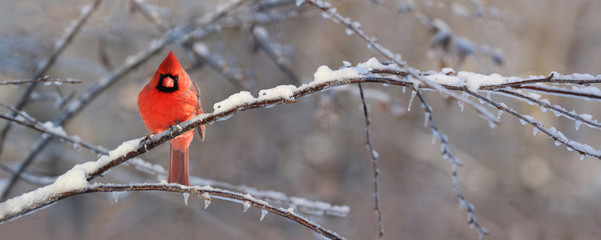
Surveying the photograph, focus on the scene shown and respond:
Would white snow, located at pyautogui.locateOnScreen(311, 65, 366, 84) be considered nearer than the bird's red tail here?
Yes

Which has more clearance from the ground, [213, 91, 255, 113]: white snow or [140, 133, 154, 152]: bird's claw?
[213, 91, 255, 113]: white snow

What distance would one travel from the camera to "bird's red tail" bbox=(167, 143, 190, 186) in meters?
1.45

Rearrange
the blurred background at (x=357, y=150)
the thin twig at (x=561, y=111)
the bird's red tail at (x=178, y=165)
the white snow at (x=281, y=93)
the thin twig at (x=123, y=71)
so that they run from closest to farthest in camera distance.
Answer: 1. the thin twig at (x=561, y=111)
2. the white snow at (x=281, y=93)
3. the bird's red tail at (x=178, y=165)
4. the thin twig at (x=123, y=71)
5. the blurred background at (x=357, y=150)

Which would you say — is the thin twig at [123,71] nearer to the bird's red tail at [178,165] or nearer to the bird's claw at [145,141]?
the bird's red tail at [178,165]

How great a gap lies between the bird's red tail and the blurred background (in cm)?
157

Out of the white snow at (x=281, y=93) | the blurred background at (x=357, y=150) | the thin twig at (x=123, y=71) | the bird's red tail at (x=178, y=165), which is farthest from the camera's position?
the blurred background at (x=357, y=150)

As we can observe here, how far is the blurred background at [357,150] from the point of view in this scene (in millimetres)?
4586

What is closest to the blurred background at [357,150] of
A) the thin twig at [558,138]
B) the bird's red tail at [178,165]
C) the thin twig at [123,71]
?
the thin twig at [123,71]

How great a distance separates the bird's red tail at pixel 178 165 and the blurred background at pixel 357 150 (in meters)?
1.57

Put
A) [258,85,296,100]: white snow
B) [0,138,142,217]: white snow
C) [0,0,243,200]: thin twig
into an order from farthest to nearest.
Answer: [0,0,243,200]: thin twig → [0,138,142,217]: white snow → [258,85,296,100]: white snow

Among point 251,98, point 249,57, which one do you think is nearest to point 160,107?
point 251,98

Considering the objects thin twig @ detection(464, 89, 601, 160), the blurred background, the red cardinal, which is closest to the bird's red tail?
the red cardinal

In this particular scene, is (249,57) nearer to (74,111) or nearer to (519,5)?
(74,111)

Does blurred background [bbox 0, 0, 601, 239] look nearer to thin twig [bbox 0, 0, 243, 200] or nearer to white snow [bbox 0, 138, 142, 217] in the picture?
thin twig [bbox 0, 0, 243, 200]
